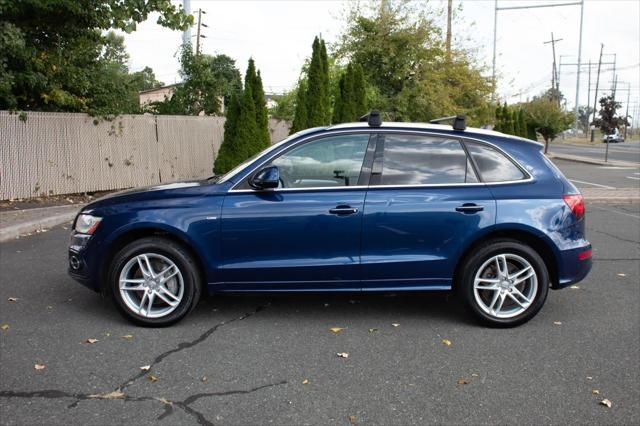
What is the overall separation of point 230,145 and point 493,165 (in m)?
10.8

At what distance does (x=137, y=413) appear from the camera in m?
3.38

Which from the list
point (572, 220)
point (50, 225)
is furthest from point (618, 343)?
point (50, 225)

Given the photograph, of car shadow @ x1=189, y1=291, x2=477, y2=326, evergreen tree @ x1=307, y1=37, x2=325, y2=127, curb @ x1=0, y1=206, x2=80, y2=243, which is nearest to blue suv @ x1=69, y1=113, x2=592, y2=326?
car shadow @ x1=189, y1=291, x2=477, y2=326

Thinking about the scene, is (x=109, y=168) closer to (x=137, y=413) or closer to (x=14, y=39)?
(x=14, y=39)

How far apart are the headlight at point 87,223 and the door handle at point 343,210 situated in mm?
1983

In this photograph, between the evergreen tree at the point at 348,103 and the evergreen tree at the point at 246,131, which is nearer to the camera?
the evergreen tree at the point at 246,131

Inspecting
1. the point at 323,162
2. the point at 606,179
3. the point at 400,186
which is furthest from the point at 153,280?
the point at 606,179

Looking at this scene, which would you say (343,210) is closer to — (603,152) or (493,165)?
(493,165)

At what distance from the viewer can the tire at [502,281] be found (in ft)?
15.8

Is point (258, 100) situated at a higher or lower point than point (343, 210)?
higher

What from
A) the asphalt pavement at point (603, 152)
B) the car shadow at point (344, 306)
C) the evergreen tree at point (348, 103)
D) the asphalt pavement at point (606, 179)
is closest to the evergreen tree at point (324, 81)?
the evergreen tree at point (348, 103)

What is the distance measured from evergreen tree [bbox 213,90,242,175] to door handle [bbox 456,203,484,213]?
10538 mm

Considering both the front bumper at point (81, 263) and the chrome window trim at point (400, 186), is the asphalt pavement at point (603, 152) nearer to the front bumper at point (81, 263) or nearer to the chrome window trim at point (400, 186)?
the chrome window trim at point (400, 186)

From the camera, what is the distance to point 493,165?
498 centimetres
